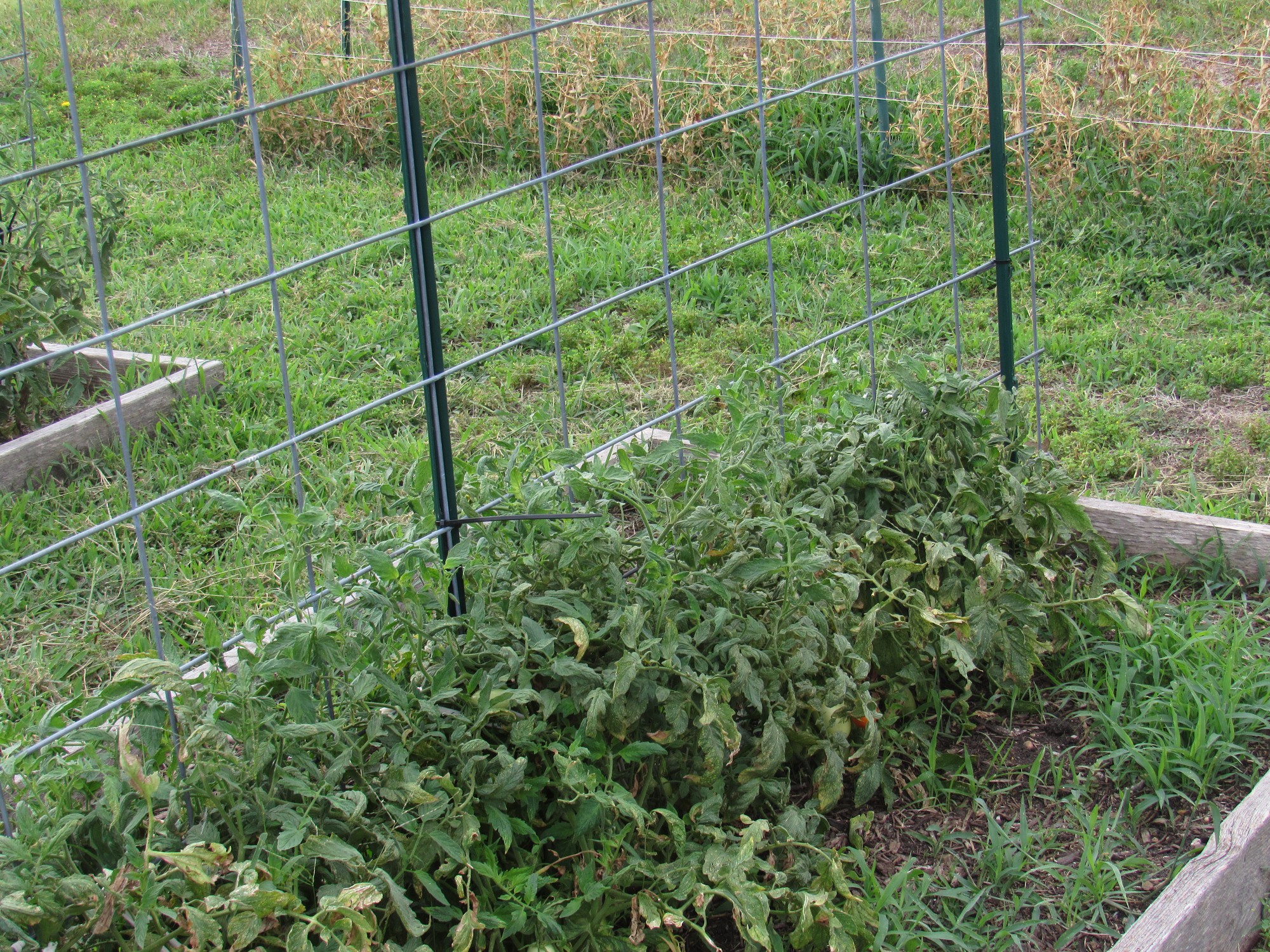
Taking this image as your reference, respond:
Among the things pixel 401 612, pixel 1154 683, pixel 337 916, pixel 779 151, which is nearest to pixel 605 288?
pixel 779 151

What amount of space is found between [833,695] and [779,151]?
4.07 metres

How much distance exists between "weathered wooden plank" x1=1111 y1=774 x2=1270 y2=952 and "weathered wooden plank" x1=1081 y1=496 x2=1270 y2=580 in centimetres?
83

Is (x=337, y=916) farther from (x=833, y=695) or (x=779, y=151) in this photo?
(x=779, y=151)

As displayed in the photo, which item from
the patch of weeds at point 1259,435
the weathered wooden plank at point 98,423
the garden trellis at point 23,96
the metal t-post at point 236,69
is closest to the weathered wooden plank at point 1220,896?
the patch of weeds at point 1259,435

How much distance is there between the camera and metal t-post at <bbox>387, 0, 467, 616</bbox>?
6.79 feet

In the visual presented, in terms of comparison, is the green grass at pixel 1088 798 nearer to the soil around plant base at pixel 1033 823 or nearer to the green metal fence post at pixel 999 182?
the soil around plant base at pixel 1033 823

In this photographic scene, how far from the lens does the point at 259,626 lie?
185 cm

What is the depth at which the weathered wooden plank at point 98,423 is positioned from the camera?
358 cm

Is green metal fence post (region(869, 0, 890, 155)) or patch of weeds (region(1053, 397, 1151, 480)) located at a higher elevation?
green metal fence post (region(869, 0, 890, 155))

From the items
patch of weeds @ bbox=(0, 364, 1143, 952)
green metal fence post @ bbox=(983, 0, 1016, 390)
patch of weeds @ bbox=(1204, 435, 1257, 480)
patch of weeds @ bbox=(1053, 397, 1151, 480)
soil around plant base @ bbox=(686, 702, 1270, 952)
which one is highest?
green metal fence post @ bbox=(983, 0, 1016, 390)

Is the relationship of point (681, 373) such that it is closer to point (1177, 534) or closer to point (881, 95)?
point (1177, 534)

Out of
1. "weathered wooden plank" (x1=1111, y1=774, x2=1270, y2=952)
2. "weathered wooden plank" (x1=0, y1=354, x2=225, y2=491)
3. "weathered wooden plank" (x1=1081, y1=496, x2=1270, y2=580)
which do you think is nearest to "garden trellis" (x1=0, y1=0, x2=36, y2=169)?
"weathered wooden plank" (x1=0, y1=354, x2=225, y2=491)

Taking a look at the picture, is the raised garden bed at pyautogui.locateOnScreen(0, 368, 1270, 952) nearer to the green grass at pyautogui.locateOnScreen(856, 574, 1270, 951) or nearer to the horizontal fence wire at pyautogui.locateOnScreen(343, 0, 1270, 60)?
the green grass at pyautogui.locateOnScreen(856, 574, 1270, 951)

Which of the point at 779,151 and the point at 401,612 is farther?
the point at 779,151
